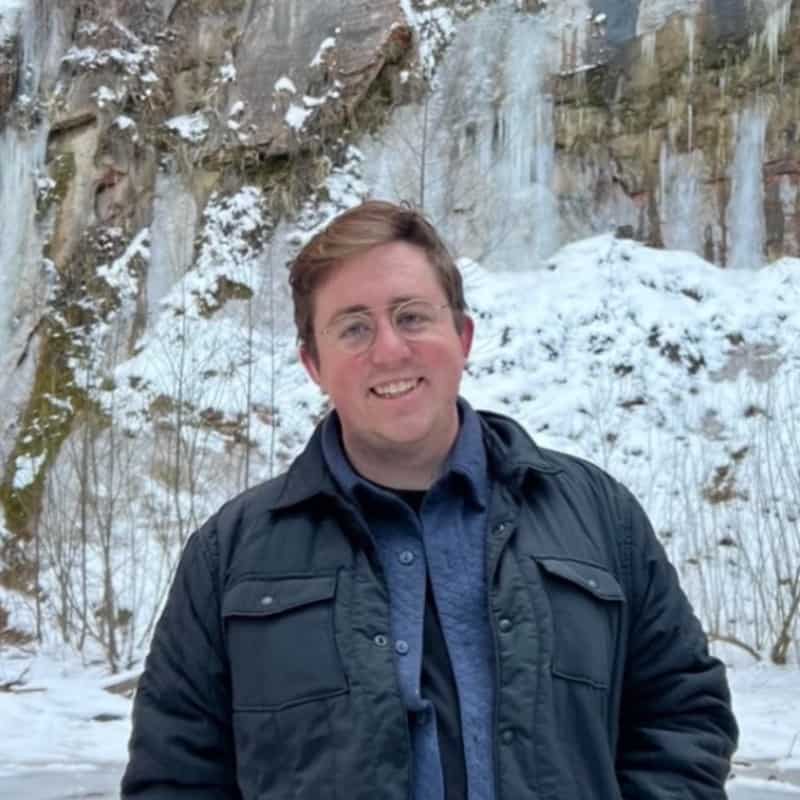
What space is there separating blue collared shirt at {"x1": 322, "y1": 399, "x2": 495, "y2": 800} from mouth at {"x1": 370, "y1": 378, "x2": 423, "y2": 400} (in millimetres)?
122

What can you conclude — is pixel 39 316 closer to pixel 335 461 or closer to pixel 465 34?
pixel 465 34

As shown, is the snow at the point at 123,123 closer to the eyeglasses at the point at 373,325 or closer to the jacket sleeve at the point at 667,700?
the eyeglasses at the point at 373,325

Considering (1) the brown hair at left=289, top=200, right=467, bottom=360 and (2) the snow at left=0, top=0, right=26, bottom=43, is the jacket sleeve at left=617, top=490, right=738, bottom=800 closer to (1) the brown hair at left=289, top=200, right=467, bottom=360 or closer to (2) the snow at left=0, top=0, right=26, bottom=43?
(1) the brown hair at left=289, top=200, right=467, bottom=360

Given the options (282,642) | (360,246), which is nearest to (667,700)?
(282,642)

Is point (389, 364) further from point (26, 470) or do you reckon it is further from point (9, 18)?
point (9, 18)

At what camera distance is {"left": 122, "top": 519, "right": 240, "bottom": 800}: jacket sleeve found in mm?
1600

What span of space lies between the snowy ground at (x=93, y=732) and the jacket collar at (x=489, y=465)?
13.8 feet

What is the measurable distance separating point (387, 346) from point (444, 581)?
0.35 m

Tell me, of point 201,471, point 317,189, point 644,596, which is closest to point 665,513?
point 201,471

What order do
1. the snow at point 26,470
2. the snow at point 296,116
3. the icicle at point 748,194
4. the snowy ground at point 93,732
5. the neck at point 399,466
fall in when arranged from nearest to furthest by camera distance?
the neck at point 399,466
the snowy ground at point 93,732
the snow at point 26,470
the icicle at point 748,194
the snow at point 296,116

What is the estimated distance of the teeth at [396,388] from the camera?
5.49ft

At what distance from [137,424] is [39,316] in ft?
11.7

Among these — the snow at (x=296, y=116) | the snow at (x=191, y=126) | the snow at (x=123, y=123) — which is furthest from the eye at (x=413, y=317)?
the snow at (x=123, y=123)

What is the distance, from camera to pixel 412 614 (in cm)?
157
